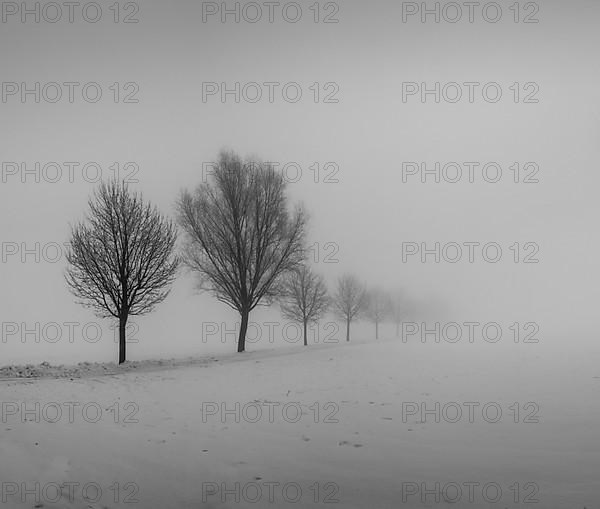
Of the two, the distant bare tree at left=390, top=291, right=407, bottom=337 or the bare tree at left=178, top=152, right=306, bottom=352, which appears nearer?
the bare tree at left=178, top=152, right=306, bottom=352

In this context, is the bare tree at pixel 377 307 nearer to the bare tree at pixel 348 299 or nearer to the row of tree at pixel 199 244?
the bare tree at pixel 348 299

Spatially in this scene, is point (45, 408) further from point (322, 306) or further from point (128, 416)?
point (322, 306)

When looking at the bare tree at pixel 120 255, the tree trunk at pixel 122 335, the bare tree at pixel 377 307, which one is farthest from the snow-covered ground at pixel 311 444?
the bare tree at pixel 377 307

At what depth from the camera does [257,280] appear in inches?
794

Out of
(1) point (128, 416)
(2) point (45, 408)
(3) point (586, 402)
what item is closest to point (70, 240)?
(2) point (45, 408)

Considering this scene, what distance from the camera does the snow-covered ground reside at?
12.7 feet

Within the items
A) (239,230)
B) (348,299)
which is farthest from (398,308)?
(239,230)

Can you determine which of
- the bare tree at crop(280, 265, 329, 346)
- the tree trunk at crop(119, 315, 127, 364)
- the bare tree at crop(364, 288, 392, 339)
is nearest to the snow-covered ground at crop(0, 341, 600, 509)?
the tree trunk at crop(119, 315, 127, 364)

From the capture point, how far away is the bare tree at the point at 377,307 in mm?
53688

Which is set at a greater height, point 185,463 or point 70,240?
point 70,240

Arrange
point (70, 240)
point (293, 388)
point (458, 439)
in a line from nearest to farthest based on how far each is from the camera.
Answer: point (458, 439) < point (293, 388) < point (70, 240)

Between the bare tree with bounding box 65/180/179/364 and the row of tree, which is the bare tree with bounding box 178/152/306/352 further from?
the bare tree with bounding box 65/180/179/364

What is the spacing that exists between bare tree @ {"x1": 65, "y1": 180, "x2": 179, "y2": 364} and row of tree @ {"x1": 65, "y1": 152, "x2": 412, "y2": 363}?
1.9 inches

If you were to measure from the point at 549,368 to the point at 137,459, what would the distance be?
1155cm
